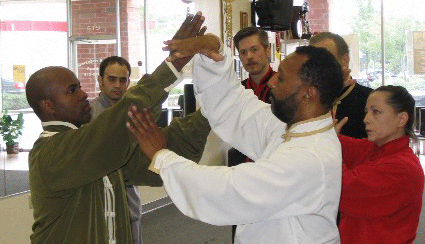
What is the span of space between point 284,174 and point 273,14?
216 inches

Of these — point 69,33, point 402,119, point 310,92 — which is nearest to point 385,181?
point 402,119

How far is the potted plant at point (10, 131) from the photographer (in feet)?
15.8

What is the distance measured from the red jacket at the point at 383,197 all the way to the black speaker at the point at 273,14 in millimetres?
4734

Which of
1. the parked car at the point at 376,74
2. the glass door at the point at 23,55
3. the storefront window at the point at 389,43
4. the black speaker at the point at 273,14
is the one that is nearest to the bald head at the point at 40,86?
the glass door at the point at 23,55

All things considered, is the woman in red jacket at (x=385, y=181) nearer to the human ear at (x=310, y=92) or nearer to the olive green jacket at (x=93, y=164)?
the human ear at (x=310, y=92)

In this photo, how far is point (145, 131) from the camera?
181 cm

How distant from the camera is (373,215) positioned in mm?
2238

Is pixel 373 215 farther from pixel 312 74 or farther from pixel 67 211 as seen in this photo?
pixel 67 211

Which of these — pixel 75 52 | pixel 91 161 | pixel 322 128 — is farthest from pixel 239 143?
pixel 75 52

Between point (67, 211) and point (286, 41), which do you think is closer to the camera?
point (67, 211)

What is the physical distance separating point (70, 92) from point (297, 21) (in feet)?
25.5

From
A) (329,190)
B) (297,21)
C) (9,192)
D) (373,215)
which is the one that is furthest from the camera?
(297,21)

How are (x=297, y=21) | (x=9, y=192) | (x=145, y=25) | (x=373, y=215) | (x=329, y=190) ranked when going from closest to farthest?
(x=329, y=190) < (x=373, y=215) < (x=9, y=192) < (x=145, y=25) < (x=297, y=21)

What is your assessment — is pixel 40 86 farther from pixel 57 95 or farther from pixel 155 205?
pixel 155 205
